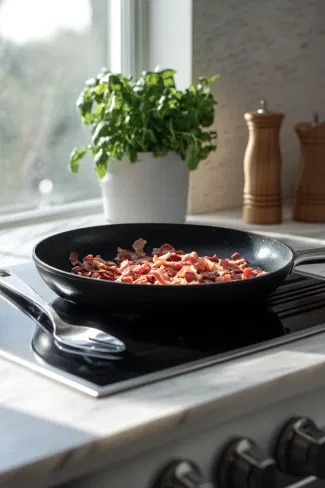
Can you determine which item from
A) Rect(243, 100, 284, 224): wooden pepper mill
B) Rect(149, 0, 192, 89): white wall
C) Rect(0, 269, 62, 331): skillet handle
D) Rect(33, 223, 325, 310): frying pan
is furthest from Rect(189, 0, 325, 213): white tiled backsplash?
Rect(0, 269, 62, 331): skillet handle

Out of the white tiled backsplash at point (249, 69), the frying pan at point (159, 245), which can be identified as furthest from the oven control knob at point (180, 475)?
the white tiled backsplash at point (249, 69)

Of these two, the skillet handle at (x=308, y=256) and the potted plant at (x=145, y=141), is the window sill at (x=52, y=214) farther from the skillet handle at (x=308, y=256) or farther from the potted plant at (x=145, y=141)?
the skillet handle at (x=308, y=256)

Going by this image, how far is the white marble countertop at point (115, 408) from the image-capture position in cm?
74

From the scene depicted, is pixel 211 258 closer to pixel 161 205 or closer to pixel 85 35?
pixel 161 205

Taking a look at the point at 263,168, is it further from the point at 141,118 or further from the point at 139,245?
the point at 139,245

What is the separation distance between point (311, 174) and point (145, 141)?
1.24ft

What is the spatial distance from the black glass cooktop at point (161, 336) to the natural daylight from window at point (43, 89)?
64 cm

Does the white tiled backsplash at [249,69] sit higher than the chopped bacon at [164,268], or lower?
higher

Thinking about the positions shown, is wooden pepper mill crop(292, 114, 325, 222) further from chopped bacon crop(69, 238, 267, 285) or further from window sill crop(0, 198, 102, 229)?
chopped bacon crop(69, 238, 267, 285)

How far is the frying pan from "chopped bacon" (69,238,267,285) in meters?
0.03

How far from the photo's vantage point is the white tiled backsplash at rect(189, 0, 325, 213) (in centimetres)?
186

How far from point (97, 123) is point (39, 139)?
20 centimetres

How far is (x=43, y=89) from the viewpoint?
1.82 metres

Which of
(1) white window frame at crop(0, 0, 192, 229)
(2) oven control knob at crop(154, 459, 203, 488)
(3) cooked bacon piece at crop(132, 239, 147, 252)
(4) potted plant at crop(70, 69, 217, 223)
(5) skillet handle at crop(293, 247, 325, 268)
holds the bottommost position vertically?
(2) oven control knob at crop(154, 459, 203, 488)
